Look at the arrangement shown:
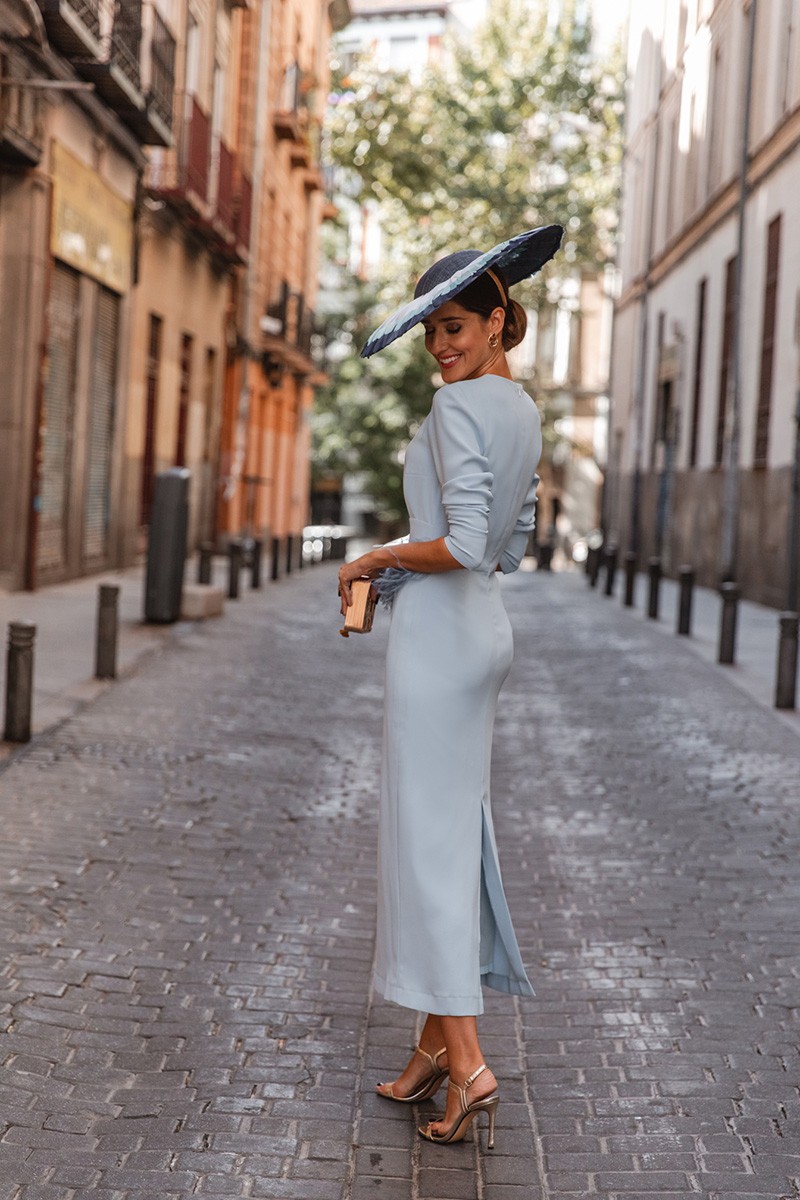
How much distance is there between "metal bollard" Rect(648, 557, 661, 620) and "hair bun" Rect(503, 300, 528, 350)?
13856 mm

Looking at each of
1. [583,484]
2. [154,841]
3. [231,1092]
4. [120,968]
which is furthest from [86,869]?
[583,484]

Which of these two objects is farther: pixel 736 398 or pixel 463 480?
pixel 736 398

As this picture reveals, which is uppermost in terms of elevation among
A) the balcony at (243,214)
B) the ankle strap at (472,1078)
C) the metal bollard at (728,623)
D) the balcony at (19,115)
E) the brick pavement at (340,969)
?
the balcony at (243,214)

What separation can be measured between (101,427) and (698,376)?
13799 mm

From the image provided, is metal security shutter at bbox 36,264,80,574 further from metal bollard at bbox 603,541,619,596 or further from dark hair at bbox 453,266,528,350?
dark hair at bbox 453,266,528,350

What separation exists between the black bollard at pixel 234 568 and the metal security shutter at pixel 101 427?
1.72m

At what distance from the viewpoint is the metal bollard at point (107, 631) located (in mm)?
10258

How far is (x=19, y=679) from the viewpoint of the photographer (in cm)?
788

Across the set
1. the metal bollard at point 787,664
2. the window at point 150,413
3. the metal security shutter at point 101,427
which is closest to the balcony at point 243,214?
the window at point 150,413

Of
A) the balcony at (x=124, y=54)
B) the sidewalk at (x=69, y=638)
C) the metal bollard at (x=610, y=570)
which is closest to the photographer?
the sidewalk at (x=69, y=638)

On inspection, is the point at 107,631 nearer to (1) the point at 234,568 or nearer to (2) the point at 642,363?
(1) the point at 234,568

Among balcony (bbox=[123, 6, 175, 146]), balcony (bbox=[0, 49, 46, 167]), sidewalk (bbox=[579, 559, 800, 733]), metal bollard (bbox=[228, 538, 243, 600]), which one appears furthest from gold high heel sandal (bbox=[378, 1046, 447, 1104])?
balcony (bbox=[123, 6, 175, 146])

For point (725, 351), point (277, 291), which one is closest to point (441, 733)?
point (725, 351)

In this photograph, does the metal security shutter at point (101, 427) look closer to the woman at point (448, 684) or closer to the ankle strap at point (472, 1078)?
the woman at point (448, 684)
